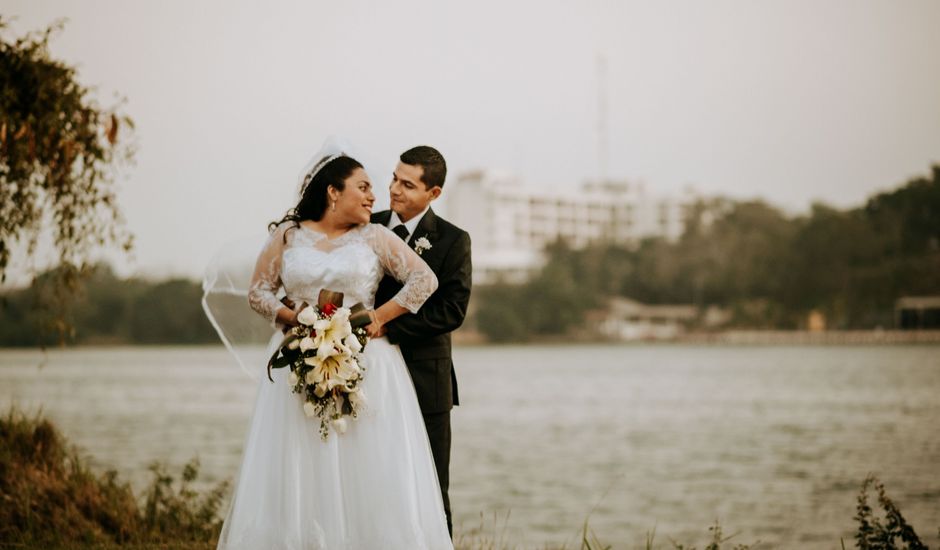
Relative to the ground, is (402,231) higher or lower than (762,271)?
lower

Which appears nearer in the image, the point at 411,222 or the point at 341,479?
the point at 341,479

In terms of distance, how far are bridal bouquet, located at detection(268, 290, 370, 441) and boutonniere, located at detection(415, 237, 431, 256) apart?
1.63ft

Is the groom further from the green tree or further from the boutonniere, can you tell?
the green tree

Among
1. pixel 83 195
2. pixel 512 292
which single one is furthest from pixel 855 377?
pixel 83 195

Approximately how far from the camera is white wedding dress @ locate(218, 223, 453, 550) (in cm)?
506

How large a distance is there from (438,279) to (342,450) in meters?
0.95

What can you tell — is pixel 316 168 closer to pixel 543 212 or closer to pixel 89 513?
pixel 89 513

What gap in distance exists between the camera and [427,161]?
5418 mm

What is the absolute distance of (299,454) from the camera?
5.16 metres

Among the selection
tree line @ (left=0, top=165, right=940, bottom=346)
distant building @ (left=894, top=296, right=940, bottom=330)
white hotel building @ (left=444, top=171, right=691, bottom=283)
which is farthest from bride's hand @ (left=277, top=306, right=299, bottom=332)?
white hotel building @ (left=444, top=171, right=691, bottom=283)

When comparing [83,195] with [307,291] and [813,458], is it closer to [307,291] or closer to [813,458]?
[307,291]

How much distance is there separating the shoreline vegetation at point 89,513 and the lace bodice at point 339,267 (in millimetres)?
2397

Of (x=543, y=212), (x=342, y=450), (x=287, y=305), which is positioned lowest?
(x=342, y=450)

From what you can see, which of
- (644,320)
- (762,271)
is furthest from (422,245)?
(644,320)
